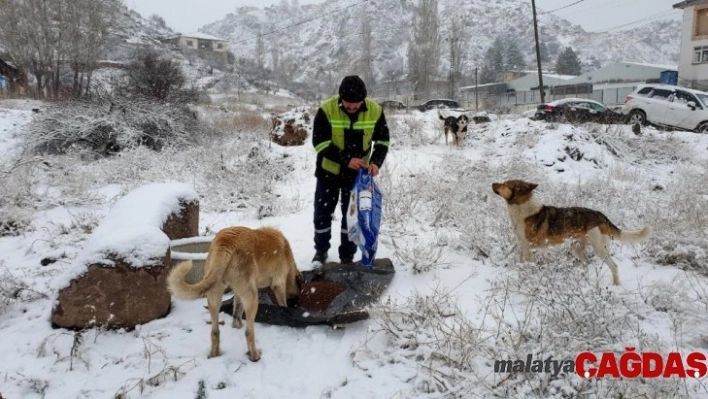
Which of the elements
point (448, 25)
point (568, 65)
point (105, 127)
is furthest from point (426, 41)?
point (448, 25)

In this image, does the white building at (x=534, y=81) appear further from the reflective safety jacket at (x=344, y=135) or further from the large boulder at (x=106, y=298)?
the large boulder at (x=106, y=298)

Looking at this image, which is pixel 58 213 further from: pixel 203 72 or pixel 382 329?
pixel 203 72

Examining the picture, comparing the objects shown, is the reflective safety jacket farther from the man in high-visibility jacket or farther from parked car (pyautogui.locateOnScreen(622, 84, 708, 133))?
parked car (pyautogui.locateOnScreen(622, 84, 708, 133))

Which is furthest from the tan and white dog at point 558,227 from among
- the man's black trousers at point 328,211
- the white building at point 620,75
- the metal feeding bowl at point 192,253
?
the white building at point 620,75

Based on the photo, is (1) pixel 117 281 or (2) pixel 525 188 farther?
(2) pixel 525 188

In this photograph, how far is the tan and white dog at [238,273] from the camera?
267 cm

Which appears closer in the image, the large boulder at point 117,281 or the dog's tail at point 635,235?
the large boulder at point 117,281

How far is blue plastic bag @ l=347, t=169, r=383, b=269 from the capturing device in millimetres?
4281

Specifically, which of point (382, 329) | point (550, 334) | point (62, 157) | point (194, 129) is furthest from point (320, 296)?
point (194, 129)

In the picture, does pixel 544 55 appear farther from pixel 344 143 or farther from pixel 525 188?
pixel 344 143

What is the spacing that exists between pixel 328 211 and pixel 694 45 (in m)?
39.4

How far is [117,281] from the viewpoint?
3314mm

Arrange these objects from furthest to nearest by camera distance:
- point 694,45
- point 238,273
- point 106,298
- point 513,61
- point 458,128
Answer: point 513,61 → point 694,45 → point 458,128 → point 106,298 → point 238,273

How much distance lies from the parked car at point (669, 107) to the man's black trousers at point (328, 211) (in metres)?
14.2
